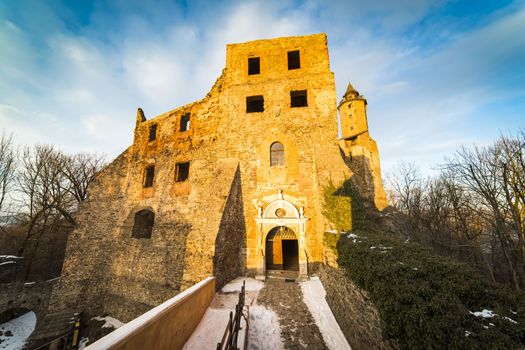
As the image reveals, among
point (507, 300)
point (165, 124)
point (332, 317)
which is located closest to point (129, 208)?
point (165, 124)

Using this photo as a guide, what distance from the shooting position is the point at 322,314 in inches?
240

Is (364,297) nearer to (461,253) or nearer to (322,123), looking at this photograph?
(322,123)

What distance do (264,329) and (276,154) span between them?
7.27 metres

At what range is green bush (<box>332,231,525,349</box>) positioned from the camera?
8.27 feet

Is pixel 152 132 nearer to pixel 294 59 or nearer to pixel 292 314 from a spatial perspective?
pixel 294 59

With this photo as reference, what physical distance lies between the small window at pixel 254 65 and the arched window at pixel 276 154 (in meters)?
5.49

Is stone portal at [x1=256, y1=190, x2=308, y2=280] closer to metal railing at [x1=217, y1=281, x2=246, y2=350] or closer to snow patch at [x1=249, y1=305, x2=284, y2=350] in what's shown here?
snow patch at [x1=249, y1=305, x2=284, y2=350]

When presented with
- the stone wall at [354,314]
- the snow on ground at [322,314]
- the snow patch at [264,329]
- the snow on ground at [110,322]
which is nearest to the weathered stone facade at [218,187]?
the snow on ground at [110,322]

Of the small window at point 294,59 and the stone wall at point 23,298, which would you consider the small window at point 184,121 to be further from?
the stone wall at point 23,298

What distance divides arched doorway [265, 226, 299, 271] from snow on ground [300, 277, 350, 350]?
7.24 ft

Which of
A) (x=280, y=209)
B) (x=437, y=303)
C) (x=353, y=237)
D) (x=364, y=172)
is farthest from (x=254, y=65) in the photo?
(x=437, y=303)

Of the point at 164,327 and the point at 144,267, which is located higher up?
the point at 164,327

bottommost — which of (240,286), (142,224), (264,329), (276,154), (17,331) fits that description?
(17,331)

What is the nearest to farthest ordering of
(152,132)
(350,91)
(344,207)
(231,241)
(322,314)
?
(322,314) → (344,207) → (231,241) → (152,132) → (350,91)
